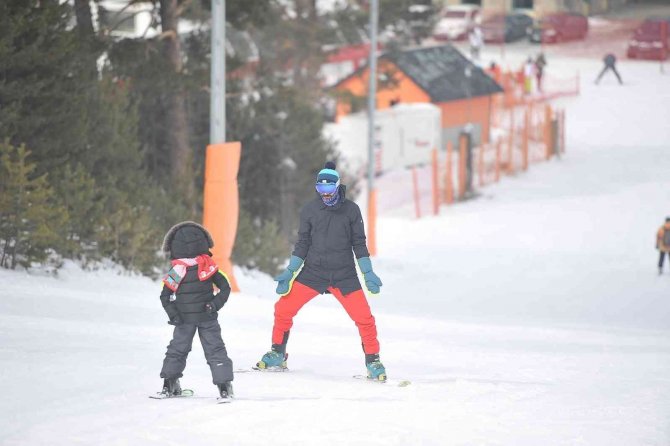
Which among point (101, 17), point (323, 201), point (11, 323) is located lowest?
A: point (11, 323)

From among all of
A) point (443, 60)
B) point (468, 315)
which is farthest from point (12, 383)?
point (443, 60)

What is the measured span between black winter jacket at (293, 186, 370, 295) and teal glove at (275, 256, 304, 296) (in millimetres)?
60

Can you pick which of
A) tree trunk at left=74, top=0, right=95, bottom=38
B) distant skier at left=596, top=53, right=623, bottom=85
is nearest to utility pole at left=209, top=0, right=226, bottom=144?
tree trunk at left=74, top=0, right=95, bottom=38

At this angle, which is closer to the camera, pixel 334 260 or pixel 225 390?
pixel 225 390

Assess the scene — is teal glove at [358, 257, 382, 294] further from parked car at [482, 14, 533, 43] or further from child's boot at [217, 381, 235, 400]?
parked car at [482, 14, 533, 43]

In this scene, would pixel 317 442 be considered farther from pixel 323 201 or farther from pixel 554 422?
pixel 323 201

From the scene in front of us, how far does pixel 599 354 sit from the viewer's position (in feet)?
48.6

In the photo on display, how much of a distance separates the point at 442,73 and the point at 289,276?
1581 inches

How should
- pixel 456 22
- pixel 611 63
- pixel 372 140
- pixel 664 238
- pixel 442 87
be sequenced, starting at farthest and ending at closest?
pixel 456 22
pixel 442 87
pixel 611 63
pixel 372 140
pixel 664 238

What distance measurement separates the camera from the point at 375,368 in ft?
36.7

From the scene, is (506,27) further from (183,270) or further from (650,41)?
(183,270)

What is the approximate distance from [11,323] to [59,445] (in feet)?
14.9

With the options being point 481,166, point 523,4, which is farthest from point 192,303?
point 523,4

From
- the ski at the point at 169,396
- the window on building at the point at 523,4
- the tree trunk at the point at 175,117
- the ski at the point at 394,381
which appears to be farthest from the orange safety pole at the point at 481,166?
the ski at the point at 169,396
